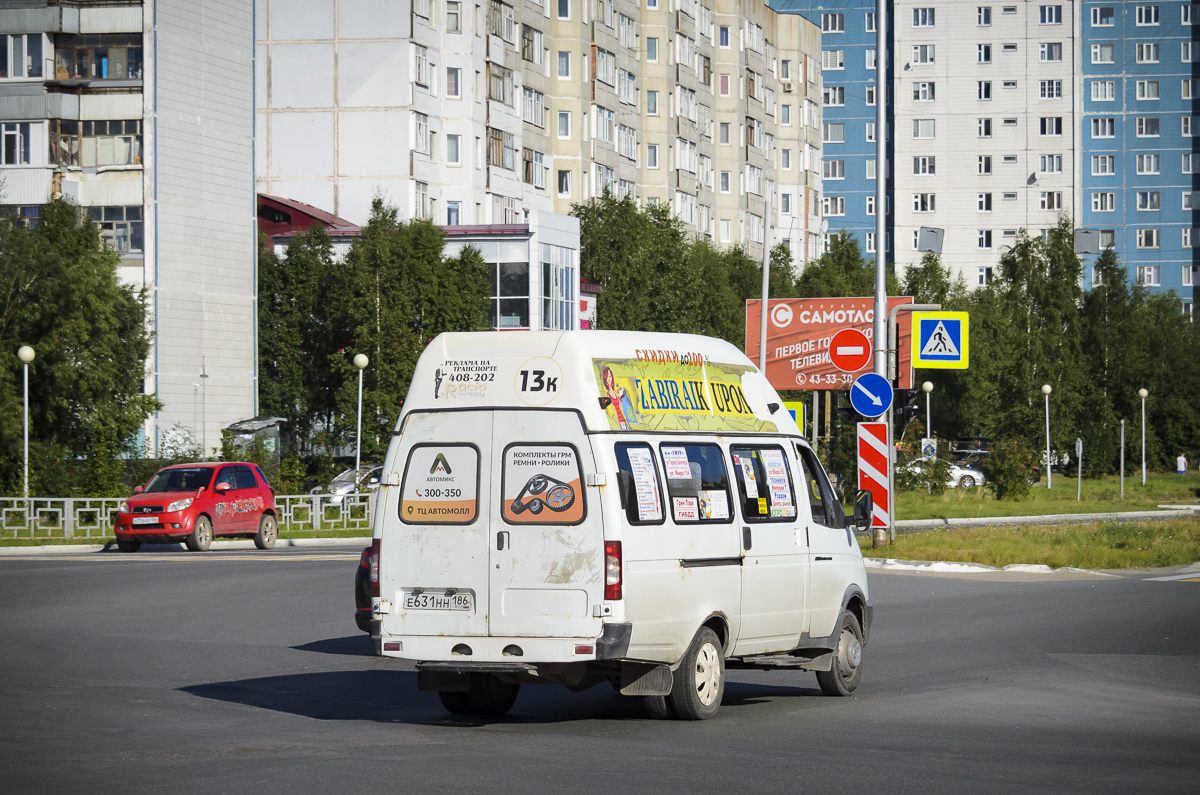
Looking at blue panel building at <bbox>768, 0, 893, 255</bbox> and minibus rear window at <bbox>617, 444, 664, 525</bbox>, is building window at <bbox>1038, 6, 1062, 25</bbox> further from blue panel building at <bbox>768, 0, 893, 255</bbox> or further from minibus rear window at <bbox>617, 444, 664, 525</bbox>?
minibus rear window at <bbox>617, 444, 664, 525</bbox>

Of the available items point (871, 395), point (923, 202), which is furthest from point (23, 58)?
point (923, 202)

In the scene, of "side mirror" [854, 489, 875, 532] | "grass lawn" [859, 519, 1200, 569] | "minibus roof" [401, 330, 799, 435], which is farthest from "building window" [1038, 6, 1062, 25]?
"minibus roof" [401, 330, 799, 435]

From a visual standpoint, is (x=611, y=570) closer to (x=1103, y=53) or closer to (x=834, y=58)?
(x=1103, y=53)

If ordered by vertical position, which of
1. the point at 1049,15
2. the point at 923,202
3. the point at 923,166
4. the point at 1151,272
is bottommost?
the point at 1151,272

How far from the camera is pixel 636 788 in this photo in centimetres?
823

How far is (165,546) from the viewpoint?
35.3 metres

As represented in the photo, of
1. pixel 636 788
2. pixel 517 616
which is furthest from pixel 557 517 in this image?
pixel 636 788

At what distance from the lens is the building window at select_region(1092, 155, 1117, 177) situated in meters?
117

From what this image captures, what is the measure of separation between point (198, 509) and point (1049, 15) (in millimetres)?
97682

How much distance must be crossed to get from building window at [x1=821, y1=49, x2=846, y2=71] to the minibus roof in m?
114

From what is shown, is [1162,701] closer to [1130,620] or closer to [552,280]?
[1130,620]

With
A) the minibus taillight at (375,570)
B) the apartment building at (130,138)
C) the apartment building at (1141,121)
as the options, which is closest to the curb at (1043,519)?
the minibus taillight at (375,570)

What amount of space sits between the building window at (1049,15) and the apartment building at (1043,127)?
70mm

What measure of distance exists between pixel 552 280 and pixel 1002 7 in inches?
2490
